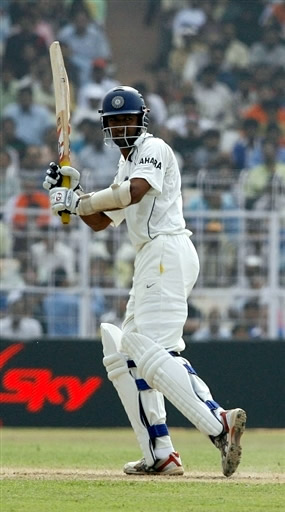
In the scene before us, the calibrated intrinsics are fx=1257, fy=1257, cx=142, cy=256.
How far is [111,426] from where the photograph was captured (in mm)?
11469

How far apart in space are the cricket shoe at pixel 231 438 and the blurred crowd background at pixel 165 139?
5.68 metres

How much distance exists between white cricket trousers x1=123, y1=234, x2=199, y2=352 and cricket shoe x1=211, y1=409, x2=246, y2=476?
0.55 metres

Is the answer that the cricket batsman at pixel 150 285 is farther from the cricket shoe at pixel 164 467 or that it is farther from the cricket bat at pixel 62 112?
the cricket bat at pixel 62 112

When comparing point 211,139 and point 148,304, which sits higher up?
point 211,139

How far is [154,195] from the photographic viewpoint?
21.9 feet

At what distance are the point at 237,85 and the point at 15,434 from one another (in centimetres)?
796

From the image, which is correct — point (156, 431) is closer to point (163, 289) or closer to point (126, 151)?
point (163, 289)

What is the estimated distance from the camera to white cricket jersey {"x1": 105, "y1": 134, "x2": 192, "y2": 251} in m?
6.58

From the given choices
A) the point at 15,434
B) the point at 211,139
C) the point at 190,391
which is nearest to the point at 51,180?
the point at 190,391

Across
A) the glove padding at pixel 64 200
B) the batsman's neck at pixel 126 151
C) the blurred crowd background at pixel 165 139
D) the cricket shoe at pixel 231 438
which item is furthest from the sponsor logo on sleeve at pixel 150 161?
the blurred crowd background at pixel 165 139

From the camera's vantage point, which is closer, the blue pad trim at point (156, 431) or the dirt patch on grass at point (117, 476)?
the dirt patch on grass at point (117, 476)

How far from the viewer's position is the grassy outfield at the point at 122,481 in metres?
5.33

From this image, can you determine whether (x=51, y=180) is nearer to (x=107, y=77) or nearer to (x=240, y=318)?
(x=240, y=318)

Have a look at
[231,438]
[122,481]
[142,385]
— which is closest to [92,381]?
[142,385]
